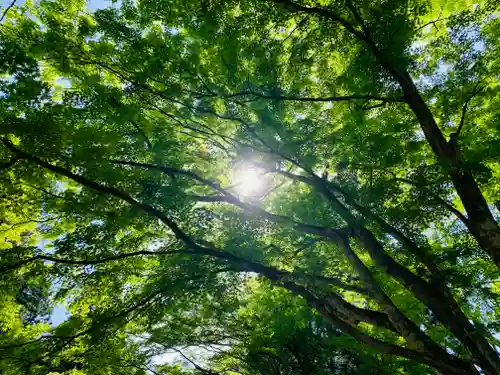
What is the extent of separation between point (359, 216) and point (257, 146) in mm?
1926

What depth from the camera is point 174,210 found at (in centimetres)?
450

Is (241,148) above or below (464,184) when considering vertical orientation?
above

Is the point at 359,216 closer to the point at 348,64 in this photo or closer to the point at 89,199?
the point at 348,64

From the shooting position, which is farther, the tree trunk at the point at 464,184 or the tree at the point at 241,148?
the tree at the point at 241,148

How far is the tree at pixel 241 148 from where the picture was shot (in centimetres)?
379

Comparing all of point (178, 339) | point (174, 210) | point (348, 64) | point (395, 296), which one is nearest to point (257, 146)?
point (174, 210)

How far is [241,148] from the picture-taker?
4438 millimetres

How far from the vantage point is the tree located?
12.4ft

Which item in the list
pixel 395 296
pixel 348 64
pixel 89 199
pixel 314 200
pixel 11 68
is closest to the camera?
pixel 11 68

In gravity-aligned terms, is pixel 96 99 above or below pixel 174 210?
above

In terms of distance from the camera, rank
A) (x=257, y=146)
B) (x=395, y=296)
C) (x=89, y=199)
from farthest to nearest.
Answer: (x=395, y=296), (x=257, y=146), (x=89, y=199)

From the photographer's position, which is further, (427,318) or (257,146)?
(427,318)

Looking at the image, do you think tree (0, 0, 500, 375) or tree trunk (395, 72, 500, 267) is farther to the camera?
tree (0, 0, 500, 375)

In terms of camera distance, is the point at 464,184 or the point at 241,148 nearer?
the point at 464,184
